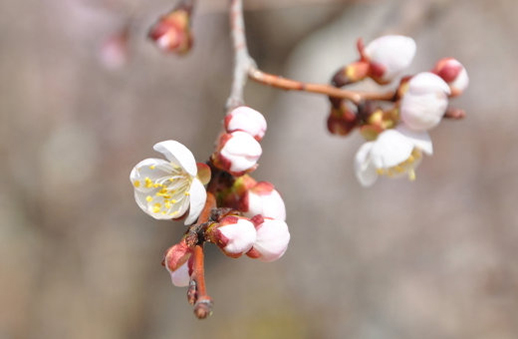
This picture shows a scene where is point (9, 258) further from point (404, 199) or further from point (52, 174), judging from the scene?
point (404, 199)

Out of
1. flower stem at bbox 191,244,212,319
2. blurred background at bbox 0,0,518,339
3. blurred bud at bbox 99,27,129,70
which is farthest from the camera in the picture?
blurred background at bbox 0,0,518,339

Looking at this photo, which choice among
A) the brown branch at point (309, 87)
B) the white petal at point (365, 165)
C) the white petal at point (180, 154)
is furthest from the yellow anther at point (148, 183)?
the white petal at point (365, 165)

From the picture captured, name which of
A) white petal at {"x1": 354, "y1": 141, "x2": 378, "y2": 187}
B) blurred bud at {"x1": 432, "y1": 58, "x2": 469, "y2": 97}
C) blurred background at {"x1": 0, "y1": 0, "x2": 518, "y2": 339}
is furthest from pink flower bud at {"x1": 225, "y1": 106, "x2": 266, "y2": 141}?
blurred background at {"x1": 0, "y1": 0, "x2": 518, "y2": 339}

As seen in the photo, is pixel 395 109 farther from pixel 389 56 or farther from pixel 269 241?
pixel 269 241

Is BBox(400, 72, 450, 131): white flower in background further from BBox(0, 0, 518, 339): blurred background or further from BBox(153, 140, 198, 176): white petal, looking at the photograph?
BBox(0, 0, 518, 339): blurred background

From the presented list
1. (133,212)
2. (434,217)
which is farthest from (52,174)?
(434,217)

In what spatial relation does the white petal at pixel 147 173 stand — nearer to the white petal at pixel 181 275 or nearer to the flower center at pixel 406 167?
the white petal at pixel 181 275

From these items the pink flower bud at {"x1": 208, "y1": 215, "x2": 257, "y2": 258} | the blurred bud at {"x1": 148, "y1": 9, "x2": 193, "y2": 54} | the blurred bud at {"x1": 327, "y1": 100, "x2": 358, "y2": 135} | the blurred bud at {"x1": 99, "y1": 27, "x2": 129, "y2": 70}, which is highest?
the blurred bud at {"x1": 99, "y1": 27, "x2": 129, "y2": 70}
